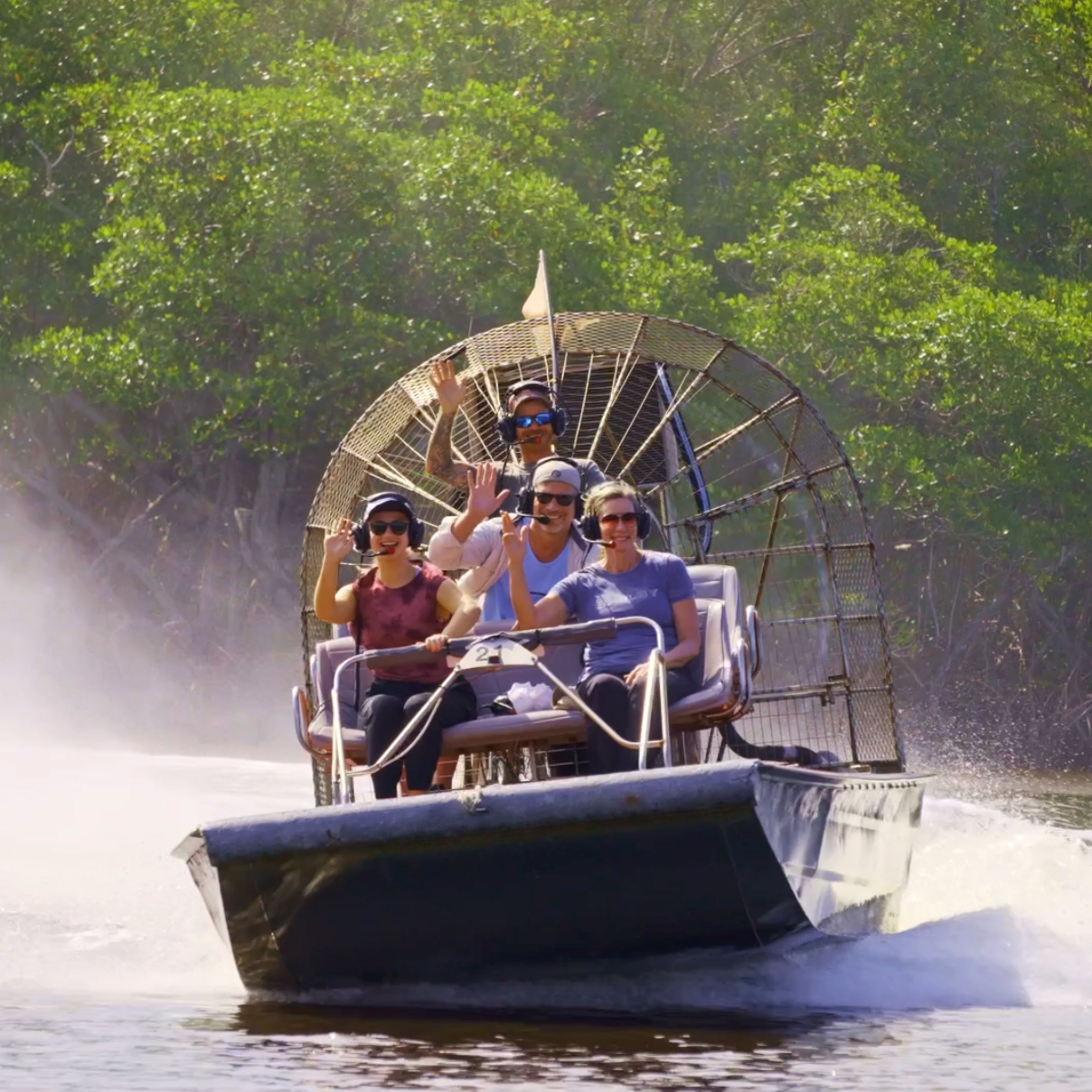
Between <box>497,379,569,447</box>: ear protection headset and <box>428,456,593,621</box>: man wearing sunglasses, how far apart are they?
0.22 meters

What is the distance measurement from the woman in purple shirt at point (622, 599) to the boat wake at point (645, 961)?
3.02 ft

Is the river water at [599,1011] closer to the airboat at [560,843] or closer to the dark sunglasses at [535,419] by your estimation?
the airboat at [560,843]

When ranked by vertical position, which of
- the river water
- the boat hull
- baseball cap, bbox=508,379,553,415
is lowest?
the river water

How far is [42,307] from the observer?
22203 mm

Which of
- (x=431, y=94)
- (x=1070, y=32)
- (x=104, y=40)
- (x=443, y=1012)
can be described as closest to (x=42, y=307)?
(x=104, y=40)

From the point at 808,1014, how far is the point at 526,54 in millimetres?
19524

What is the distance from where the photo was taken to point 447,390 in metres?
9.49

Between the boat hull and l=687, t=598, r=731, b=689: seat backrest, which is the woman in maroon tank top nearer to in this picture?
the boat hull

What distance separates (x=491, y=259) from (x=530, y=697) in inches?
512

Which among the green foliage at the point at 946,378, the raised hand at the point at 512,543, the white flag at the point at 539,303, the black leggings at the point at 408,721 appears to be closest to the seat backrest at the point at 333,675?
the black leggings at the point at 408,721

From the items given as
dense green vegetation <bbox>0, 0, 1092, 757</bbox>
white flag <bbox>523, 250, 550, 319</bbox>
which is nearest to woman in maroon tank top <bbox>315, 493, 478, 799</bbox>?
white flag <bbox>523, 250, 550, 319</bbox>

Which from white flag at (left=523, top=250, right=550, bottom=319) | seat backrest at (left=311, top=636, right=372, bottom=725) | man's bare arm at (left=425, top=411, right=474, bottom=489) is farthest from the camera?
white flag at (left=523, top=250, right=550, bottom=319)

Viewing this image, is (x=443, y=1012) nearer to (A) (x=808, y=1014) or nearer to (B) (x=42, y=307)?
(A) (x=808, y=1014)

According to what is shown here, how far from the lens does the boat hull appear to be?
6.96 meters
